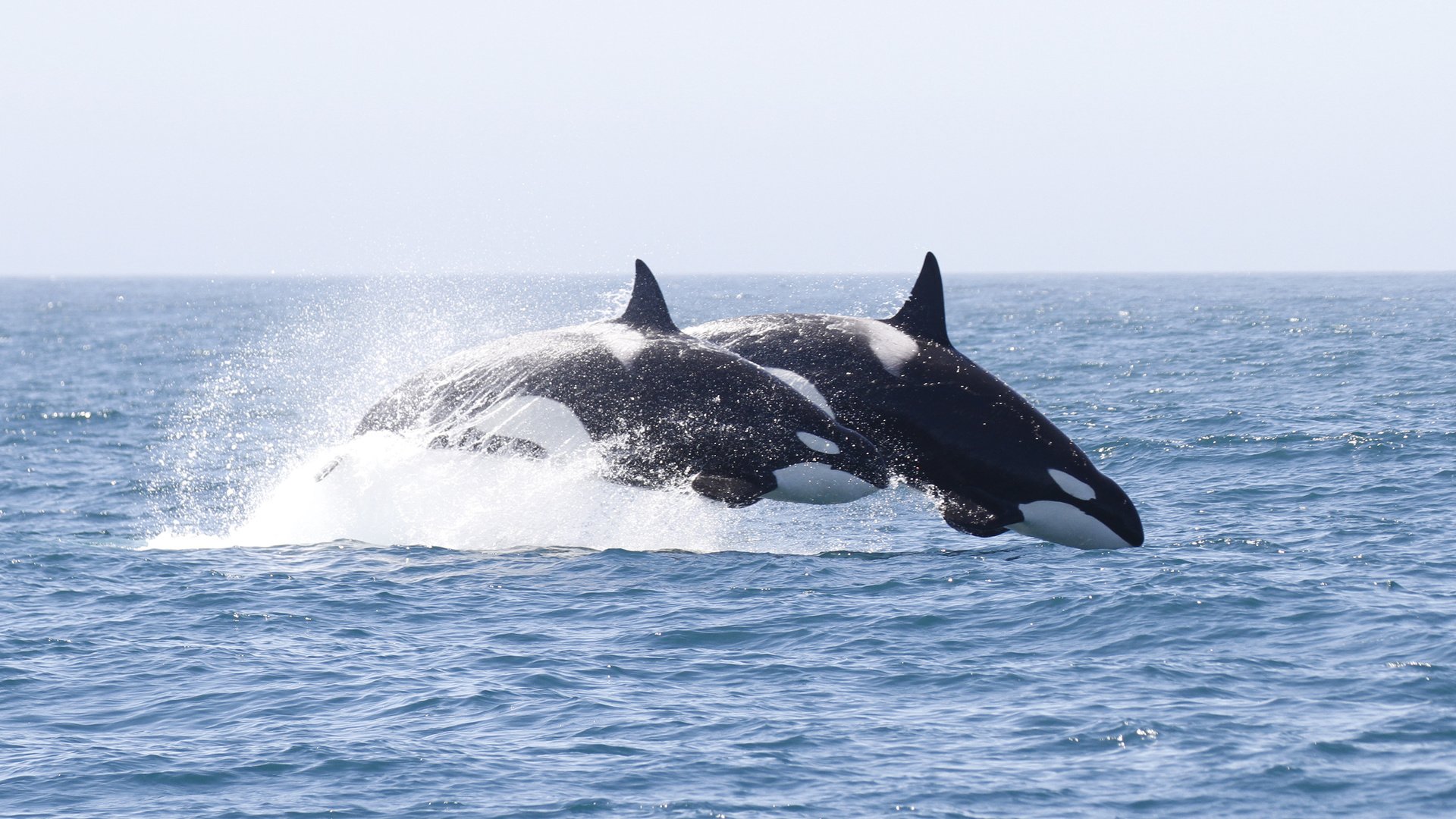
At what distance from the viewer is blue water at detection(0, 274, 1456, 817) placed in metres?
10.2

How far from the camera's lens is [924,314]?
1695 centimetres

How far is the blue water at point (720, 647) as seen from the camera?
10180 mm

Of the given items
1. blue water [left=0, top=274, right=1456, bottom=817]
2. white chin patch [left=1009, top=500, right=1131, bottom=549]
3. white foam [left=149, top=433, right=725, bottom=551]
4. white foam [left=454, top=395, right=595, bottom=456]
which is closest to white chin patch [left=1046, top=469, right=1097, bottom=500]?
white chin patch [left=1009, top=500, right=1131, bottom=549]

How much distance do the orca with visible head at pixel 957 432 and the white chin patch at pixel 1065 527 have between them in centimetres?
1

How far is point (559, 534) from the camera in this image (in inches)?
677

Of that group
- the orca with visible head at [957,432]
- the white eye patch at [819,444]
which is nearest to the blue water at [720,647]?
the orca with visible head at [957,432]

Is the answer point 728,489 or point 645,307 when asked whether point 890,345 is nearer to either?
point 645,307

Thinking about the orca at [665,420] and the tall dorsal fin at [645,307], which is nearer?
the orca at [665,420]

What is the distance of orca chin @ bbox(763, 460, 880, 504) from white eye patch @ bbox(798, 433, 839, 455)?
131 mm

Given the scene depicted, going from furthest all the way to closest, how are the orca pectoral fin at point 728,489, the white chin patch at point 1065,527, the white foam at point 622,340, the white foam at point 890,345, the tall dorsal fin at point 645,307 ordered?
1. the tall dorsal fin at point 645,307
2. the white foam at point 890,345
3. the white chin patch at point 1065,527
4. the white foam at point 622,340
5. the orca pectoral fin at point 728,489

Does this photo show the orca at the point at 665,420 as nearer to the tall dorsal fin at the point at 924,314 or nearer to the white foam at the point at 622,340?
the white foam at the point at 622,340

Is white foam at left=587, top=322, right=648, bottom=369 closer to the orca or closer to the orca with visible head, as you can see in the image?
the orca

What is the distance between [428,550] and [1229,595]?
8.37 metres

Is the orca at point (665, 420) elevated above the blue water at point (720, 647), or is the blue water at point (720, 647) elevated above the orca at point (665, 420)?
the orca at point (665, 420)
